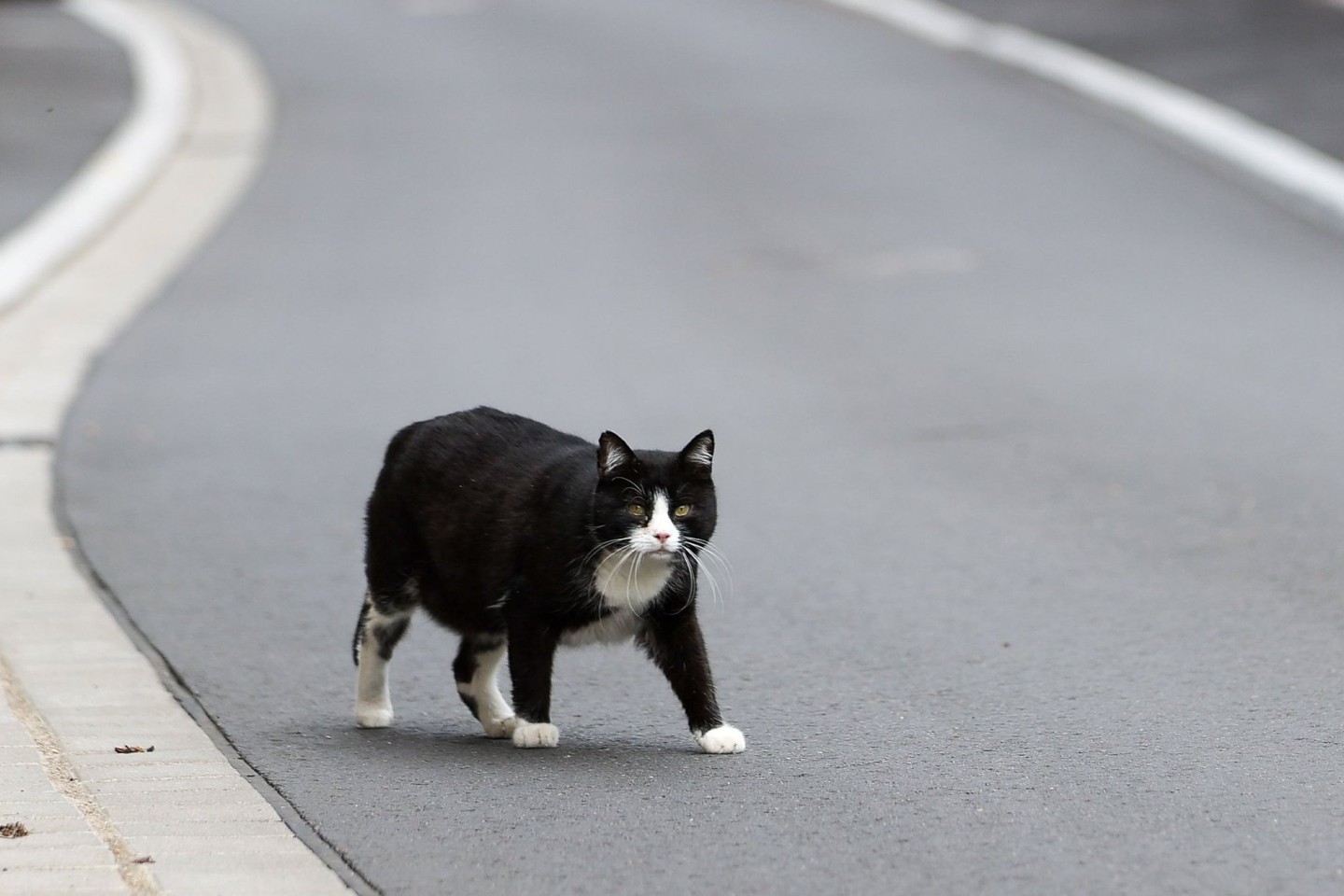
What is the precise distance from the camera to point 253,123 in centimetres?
2256

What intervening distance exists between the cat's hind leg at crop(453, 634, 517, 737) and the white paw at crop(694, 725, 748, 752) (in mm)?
610

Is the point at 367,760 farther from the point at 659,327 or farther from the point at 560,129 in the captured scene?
the point at 560,129

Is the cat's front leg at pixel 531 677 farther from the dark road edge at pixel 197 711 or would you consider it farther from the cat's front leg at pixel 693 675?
the dark road edge at pixel 197 711

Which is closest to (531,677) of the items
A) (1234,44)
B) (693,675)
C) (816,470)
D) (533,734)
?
(533,734)

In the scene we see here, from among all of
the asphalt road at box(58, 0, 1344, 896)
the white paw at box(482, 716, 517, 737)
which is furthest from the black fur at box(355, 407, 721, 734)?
the asphalt road at box(58, 0, 1344, 896)

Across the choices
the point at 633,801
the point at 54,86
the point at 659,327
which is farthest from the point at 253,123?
the point at 633,801

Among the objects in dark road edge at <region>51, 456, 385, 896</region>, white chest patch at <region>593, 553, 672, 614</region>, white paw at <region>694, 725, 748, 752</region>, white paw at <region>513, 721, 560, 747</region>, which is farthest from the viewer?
white paw at <region>513, 721, 560, 747</region>

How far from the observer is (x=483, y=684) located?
654 centimetres

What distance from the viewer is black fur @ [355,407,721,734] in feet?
19.8

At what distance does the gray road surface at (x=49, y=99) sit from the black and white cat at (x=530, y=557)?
10725 mm

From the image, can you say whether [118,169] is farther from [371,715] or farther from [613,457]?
[613,457]

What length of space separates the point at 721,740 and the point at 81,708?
189cm

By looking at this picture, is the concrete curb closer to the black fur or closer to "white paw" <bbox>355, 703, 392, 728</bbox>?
"white paw" <bbox>355, 703, 392, 728</bbox>

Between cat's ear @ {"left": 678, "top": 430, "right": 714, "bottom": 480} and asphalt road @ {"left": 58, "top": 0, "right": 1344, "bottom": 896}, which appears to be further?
cat's ear @ {"left": 678, "top": 430, "right": 714, "bottom": 480}
